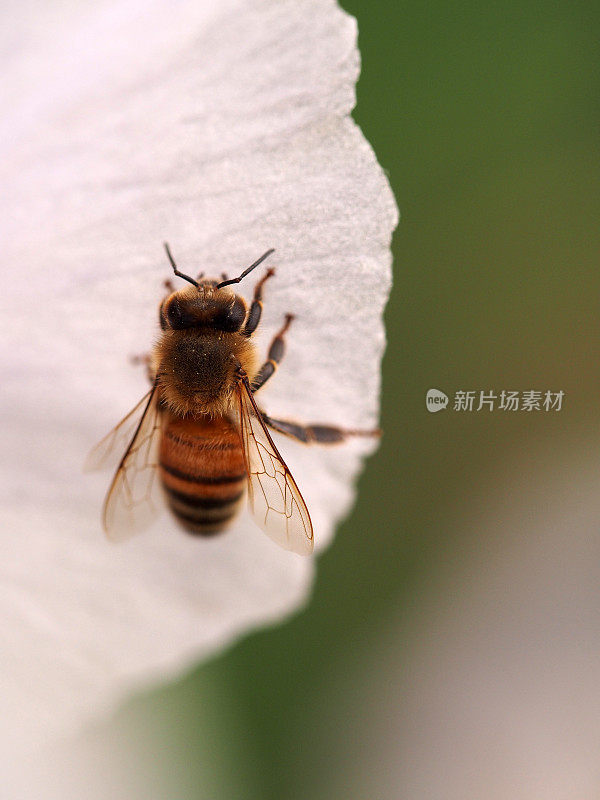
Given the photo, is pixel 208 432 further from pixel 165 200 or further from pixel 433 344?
pixel 433 344

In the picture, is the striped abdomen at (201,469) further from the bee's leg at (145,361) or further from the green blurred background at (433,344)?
the green blurred background at (433,344)

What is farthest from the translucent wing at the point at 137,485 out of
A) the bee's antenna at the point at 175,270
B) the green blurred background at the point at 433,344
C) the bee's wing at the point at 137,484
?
the green blurred background at the point at 433,344

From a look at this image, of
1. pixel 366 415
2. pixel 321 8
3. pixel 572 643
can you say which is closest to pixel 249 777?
pixel 572 643

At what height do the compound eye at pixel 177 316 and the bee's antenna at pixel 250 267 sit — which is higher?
the bee's antenna at pixel 250 267

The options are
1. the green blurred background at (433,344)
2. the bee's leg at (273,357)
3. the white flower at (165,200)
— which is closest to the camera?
the white flower at (165,200)

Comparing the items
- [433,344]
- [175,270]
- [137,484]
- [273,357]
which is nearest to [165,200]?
[175,270]

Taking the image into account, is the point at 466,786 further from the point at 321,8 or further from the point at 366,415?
the point at 321,8
